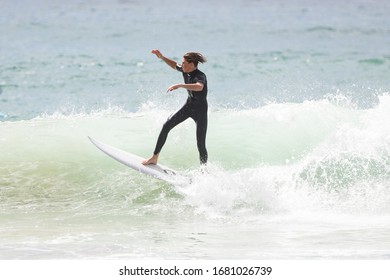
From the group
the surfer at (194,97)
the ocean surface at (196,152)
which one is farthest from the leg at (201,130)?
the ocean surface at (196,152)

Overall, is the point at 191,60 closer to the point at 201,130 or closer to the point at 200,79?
the point at 200,79

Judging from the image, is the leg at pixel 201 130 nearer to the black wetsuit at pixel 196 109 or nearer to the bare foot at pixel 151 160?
the black wetsuit at pixel 196 109

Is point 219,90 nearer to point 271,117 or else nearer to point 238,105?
point 238,105

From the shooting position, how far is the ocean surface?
30.4 ft

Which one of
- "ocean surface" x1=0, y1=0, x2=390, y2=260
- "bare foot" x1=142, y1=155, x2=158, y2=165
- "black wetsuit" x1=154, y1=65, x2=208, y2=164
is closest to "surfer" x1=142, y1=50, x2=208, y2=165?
→ "black wetsuit" x1=154, y1=65, x2=208, y2=164

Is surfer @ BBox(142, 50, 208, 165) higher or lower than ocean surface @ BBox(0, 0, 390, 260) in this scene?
higher

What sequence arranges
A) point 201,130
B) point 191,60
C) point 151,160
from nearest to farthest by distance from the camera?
point 191,60, point 201,130, point 151,160

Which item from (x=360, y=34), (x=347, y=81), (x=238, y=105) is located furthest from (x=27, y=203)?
(x=360, y=34)

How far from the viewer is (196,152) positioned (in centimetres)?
1320

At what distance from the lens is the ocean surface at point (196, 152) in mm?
9266

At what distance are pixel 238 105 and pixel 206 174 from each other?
313 inches

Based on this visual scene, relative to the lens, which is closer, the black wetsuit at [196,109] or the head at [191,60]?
the head at [191,60]

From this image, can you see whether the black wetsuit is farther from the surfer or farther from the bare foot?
the bare foot

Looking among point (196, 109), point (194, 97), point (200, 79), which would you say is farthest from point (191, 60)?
point (196, 109)
